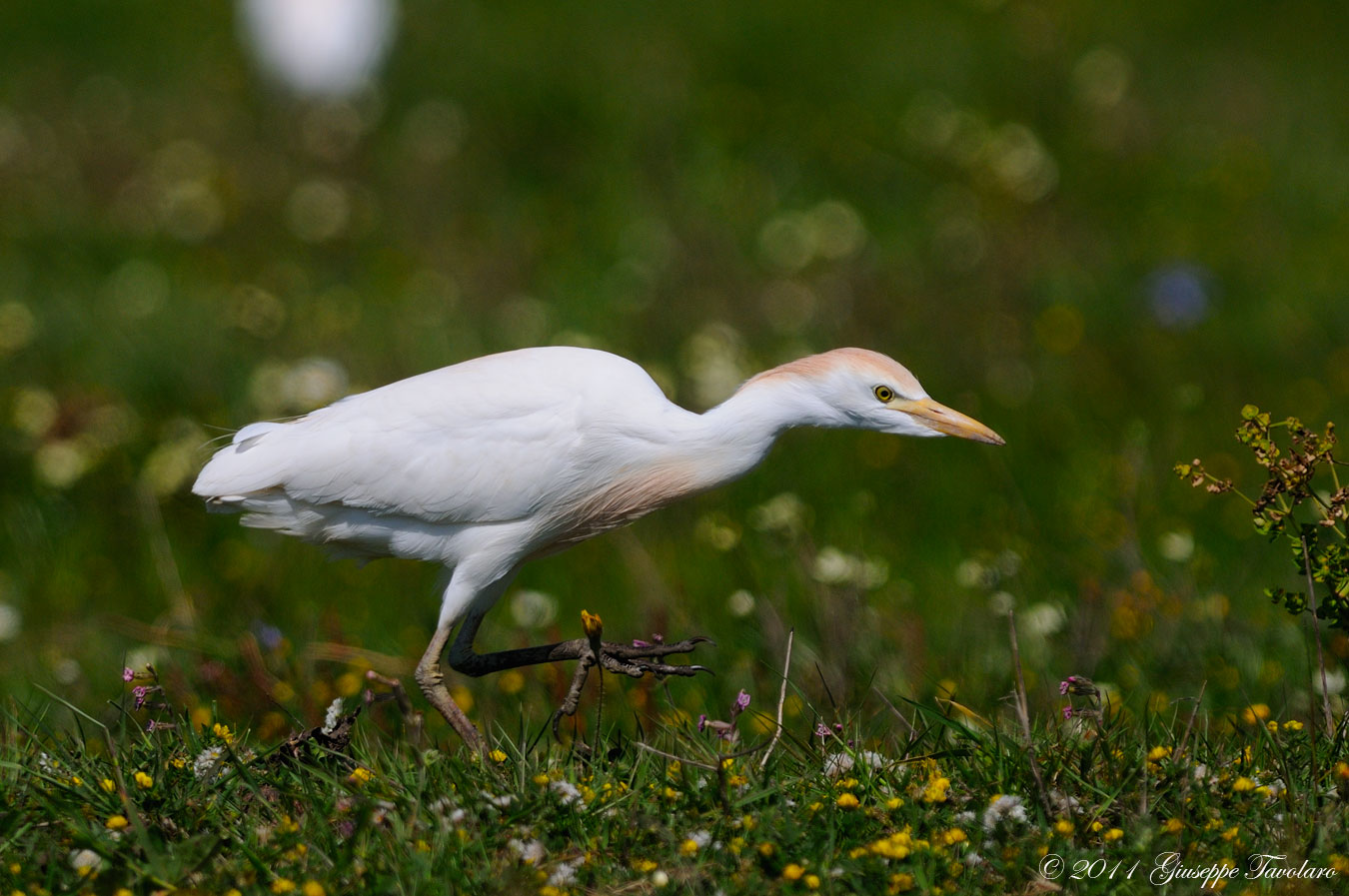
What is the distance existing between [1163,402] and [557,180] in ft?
14.6

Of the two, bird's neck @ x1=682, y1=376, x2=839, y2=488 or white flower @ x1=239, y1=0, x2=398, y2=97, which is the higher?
white flower @ x1=239, y1=0, x2=398, y2=97

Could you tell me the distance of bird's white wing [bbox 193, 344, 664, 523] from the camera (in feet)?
12.6

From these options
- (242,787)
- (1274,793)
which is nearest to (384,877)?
(242,787)

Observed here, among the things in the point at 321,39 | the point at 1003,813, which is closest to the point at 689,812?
the point at 1003,813

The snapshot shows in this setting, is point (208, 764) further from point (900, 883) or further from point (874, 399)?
point (874, 399)

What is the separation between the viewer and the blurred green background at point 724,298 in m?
5.09

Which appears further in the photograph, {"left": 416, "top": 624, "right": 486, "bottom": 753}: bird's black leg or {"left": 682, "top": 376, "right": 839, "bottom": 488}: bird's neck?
{"left": 416, "top": 624, "right": 486, "bottom": 753}: bird's black leg

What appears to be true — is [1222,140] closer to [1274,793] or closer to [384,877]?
[1274,793]

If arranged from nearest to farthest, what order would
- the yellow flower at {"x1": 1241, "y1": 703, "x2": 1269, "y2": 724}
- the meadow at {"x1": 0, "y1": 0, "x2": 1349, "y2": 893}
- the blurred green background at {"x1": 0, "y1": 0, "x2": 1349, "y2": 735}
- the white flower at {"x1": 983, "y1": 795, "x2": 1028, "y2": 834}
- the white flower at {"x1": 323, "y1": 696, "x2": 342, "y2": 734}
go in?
the white flower at {"x1": 983, "y1": 795, "x2": 1028, "y2": 834}
the meadow at {"x1": 0, "y1": 0, "x2": 1349, "y2": 893}
the yellow flower at {"x1": 1241, "y1": 703, "x2": 1269, "y2": 724}
the white flower at {"x1": 323, "y1": 696, "x2": 342, "y2": 734}
the blurred green background at {"x1": 0, "y1": 0, "x2": 1349, "y2": 735}

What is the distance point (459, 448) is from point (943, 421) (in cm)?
134

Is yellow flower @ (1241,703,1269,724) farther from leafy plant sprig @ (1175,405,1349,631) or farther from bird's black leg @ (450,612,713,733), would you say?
bird's black leg @ (450,612,713,733)

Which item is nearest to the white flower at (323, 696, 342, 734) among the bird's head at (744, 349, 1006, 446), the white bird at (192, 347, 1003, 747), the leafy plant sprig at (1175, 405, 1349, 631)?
the white bird at (192, 347, 1003, 747)

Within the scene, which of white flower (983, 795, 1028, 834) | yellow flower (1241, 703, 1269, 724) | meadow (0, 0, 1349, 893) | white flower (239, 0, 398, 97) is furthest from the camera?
white flower (239, 0, 398, 97)

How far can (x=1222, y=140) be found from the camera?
9734mm
